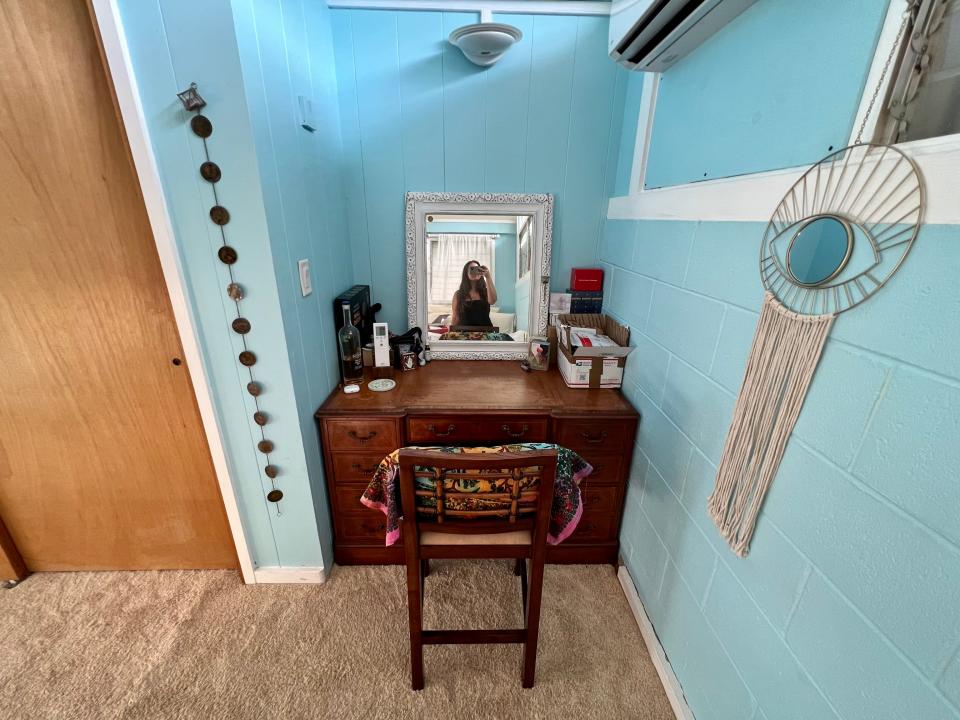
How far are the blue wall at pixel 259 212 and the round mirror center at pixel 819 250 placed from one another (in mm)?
1390

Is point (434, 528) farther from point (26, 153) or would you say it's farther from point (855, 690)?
point (26, 153)

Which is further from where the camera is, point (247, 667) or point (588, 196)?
point (588, 196)

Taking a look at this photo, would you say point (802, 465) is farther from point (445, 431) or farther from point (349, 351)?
point (349, 351)

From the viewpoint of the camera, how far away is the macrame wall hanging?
0.69 m

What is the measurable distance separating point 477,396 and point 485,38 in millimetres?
1415

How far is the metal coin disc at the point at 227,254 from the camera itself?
1207 millimetres

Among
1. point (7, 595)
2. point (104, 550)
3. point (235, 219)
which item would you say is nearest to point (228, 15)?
point (235, 219)

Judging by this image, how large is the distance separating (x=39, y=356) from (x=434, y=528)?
1.51 meters

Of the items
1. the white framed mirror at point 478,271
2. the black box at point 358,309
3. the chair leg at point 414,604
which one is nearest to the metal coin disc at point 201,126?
the black box at point 358,309

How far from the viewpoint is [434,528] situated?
1178mm

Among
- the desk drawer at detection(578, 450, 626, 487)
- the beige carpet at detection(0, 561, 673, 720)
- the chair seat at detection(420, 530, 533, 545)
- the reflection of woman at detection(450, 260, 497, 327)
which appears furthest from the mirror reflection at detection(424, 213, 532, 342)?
the beige carpet at detection(0, 561, 673, 720)

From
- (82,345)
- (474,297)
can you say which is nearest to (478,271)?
(474,297)

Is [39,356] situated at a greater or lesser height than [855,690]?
greater

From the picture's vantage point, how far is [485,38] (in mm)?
1534
